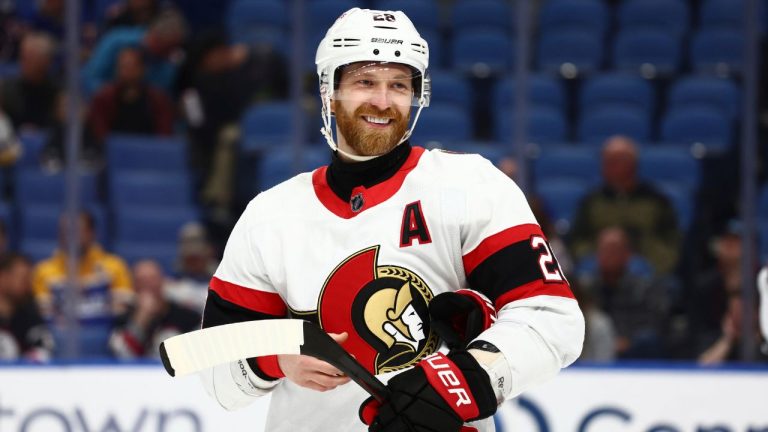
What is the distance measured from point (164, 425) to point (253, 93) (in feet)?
7.57

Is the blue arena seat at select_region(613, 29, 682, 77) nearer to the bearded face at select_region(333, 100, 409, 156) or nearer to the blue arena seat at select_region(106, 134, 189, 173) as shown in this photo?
the blue arena seat at select_region(106, 134, 189, 173)

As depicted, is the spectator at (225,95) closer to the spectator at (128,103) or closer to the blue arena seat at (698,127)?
the spectator at (128,103)

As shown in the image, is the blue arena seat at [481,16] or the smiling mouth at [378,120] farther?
the blue arena seat at [481,16]

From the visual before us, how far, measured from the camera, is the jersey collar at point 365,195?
6.83ft

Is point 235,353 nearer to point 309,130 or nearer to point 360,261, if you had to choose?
point 360,261

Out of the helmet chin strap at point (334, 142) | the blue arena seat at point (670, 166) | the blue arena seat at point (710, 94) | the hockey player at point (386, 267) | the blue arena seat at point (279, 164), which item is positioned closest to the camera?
the hockey player at point (386, 267)

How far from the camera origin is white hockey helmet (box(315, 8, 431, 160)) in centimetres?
207

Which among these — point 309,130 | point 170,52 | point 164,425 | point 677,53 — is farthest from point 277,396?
point 677,53

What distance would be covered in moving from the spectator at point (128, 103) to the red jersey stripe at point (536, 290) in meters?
3.89

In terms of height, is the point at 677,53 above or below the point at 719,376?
above

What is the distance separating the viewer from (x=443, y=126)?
5.60 meters

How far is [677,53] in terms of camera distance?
6000 millimetres

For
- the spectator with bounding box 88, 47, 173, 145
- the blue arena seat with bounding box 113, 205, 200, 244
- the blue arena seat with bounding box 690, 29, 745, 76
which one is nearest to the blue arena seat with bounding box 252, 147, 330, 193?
the blue arena seat with bounding box 113, 205, 200, 244

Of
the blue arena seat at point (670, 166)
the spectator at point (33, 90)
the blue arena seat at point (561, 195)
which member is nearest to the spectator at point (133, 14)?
the spectator at point (33, 90)
